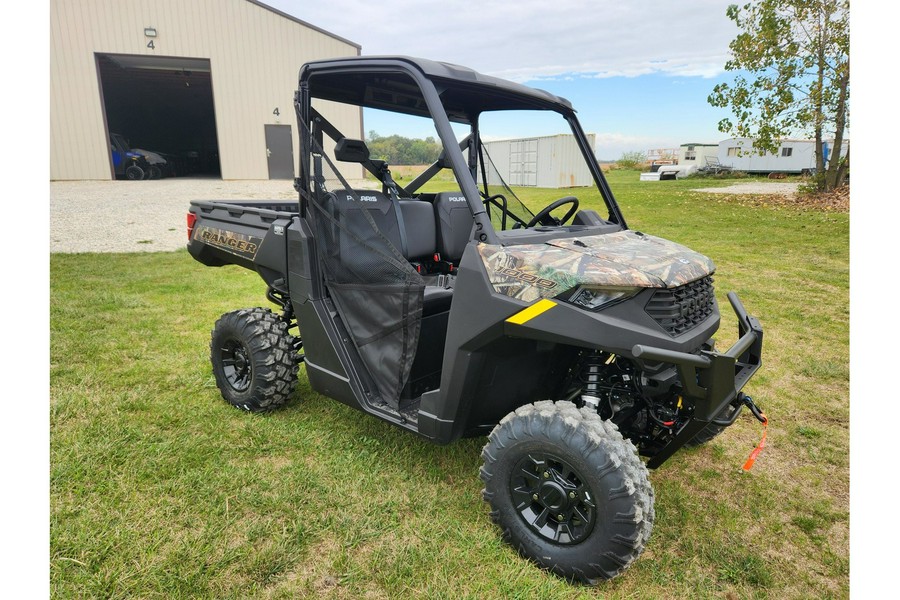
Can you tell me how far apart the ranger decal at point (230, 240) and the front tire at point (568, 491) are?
211cm

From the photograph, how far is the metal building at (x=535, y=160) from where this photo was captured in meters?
3.34

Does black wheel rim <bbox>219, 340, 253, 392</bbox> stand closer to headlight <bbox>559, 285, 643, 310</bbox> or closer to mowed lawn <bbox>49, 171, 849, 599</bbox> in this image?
mowed lawn <bbox>49, 171, 849, 599</bbox>

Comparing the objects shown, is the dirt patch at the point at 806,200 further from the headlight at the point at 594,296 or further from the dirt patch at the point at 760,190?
the headlight at the point at 594,296

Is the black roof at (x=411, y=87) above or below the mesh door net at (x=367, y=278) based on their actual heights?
above

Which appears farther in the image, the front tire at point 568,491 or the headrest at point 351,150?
the headrest at point 351,150

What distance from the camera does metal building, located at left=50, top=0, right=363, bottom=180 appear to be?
18.6 metres

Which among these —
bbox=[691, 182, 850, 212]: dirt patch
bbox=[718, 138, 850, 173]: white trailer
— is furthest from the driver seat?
bbox=[718, 138, 850, 173]: white trailer

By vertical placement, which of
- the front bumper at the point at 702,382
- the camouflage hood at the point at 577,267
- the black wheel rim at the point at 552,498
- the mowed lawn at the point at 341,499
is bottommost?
the mowed lawn at the point at 341,499

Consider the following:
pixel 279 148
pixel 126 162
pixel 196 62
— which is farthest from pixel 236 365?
pixel 126 162

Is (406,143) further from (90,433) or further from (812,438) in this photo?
(812,438)

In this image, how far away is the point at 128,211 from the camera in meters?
13.2

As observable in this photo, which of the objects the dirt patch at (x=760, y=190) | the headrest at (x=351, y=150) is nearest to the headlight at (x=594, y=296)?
the headrest at (x=351, y=150)

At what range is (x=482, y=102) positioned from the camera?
335 cm

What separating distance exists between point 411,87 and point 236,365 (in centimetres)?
215
